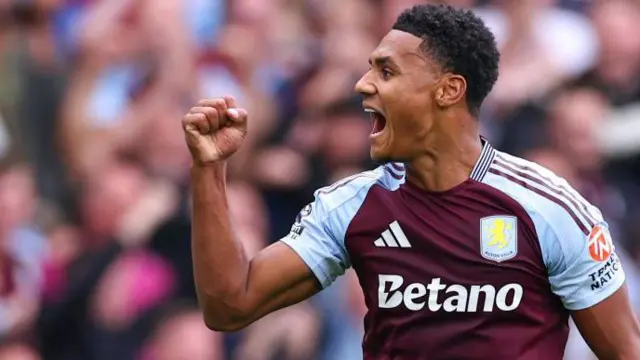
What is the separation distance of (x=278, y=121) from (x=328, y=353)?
127 cm

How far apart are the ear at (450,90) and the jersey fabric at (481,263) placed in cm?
18

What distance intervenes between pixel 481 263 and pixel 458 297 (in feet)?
0.39

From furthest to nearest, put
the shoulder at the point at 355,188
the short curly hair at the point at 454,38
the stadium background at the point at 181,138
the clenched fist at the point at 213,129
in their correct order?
the stadium background at the point at 181,138 → the shoulder at the point at 355,188 → the short curly hair at the point at 454,38 → the clenched fist at the point at 213,129

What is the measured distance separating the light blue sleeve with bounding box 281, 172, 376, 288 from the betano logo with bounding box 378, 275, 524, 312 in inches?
10.1

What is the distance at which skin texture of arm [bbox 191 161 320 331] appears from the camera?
402 centimetres

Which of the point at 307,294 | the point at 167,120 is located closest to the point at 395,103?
the point at 307,294

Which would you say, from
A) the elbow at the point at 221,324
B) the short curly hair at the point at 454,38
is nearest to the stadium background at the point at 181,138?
the elbow at the point at 221,324

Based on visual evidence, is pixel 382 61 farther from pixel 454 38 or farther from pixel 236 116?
pixel 236 116

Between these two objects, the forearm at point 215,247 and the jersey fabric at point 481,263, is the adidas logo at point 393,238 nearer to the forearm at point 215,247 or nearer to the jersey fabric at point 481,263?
the jersey fabric at point 481,263

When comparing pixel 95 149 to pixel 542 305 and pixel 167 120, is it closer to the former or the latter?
pixel 167 120

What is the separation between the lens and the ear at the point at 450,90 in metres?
4.10

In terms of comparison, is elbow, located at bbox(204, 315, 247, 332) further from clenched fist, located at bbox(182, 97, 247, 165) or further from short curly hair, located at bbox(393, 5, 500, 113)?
short curly hair, located at bbox(393, 5, 500, 113)

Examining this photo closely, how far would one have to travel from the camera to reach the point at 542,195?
401cm

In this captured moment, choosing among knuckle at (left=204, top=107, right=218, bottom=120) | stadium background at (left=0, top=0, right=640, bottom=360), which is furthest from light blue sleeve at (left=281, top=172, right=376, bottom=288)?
stadium background at (left=0, top=0, right=640, bottom=360)
